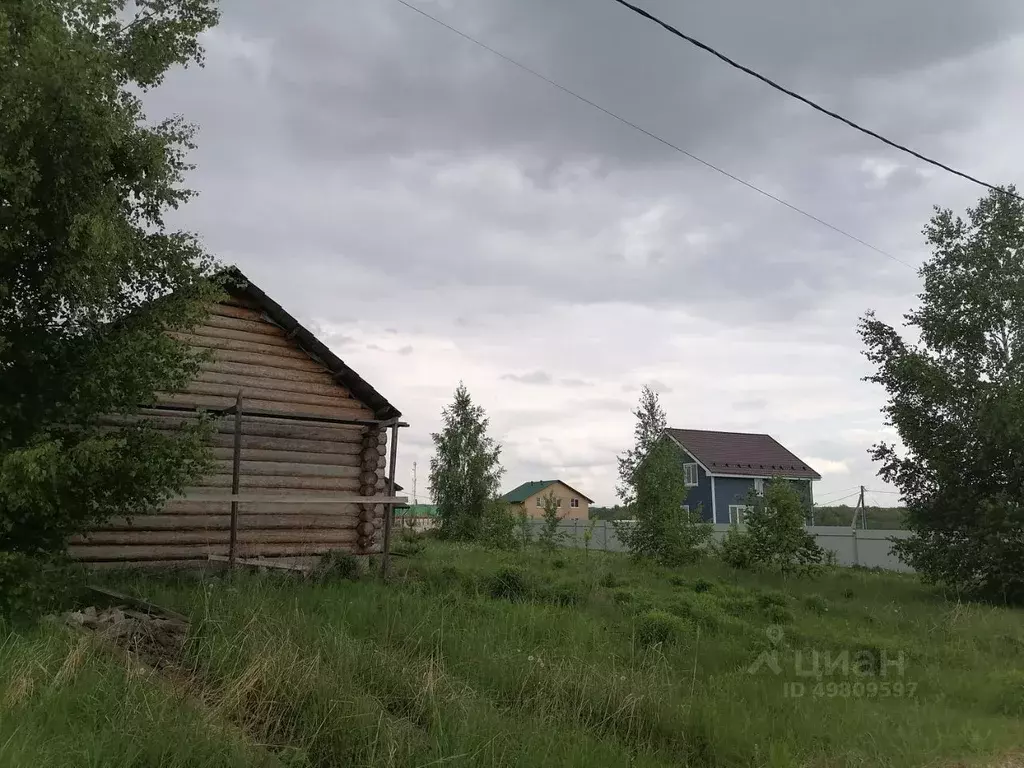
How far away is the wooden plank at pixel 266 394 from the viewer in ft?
43.7

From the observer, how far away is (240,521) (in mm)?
13578

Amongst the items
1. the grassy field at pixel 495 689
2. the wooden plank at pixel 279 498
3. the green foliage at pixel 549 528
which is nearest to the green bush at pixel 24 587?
the grassy field at pixel 495 689

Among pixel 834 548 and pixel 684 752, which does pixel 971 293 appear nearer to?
pixel 834 548

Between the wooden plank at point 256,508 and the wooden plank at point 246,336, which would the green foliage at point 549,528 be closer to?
the wooden plank at point 256,508

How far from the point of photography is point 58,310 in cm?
806

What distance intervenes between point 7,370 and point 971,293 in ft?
70.9

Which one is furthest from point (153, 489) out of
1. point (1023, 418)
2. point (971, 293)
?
point (971, 293)

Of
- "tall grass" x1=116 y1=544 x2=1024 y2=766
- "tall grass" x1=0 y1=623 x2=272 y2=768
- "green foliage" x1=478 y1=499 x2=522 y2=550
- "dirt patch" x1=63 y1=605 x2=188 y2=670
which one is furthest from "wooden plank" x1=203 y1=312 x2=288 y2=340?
"green foliage" x1=478 y1=499 x2=522 y2=550

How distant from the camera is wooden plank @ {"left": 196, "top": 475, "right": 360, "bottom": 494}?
13.4m

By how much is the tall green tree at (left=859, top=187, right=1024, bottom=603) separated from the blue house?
66.0ft

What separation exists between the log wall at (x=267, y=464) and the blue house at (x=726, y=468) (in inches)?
1087

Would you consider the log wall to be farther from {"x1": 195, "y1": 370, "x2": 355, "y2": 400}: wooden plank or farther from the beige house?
the beige house

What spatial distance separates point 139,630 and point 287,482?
272 inches

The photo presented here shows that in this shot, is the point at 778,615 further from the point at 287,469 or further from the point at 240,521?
the point at 240,521
